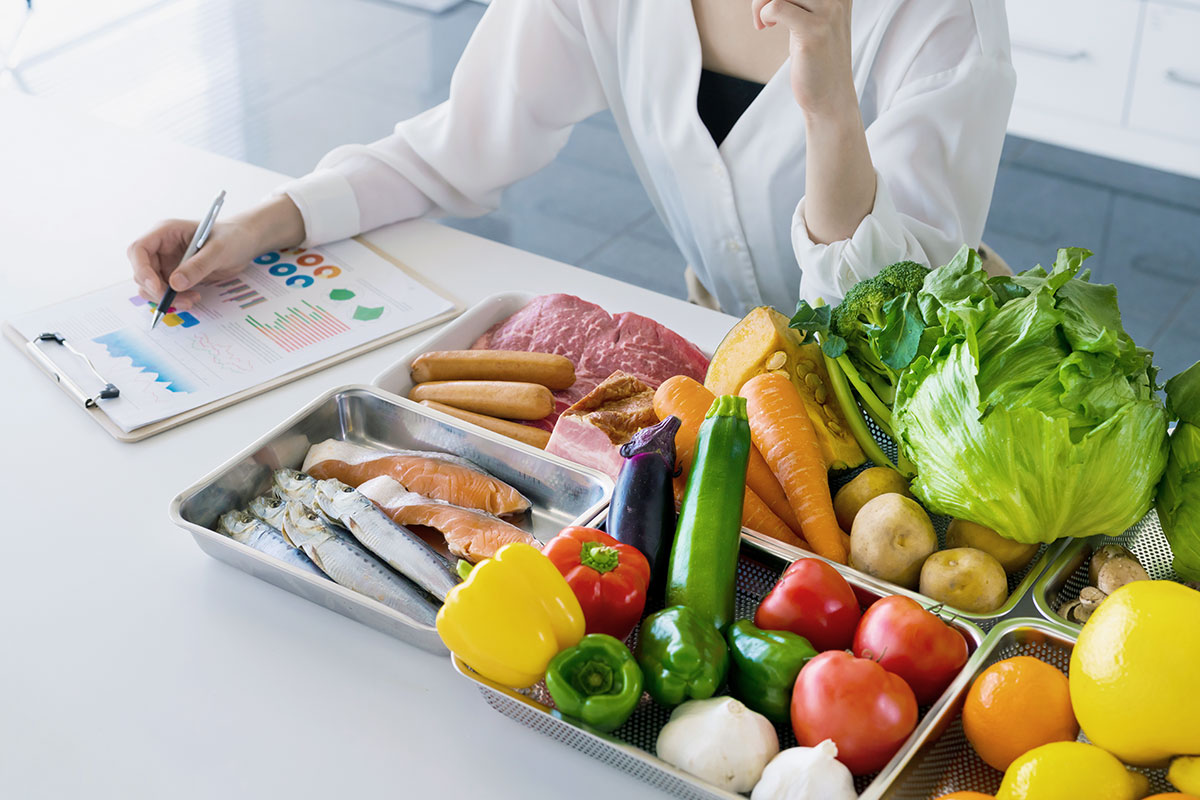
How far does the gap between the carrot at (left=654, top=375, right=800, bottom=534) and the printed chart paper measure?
485mm

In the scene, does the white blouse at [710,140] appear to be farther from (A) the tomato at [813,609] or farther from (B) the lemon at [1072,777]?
(B) the lemon at [1072,777]

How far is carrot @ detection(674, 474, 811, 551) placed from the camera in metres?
1.07

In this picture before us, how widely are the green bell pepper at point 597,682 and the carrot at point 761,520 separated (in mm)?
255

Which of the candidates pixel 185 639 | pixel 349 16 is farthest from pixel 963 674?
pixel 349 16

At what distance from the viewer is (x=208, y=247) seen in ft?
5.01

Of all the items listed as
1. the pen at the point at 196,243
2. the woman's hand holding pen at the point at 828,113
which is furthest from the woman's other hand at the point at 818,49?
the pen at the point at 196,243

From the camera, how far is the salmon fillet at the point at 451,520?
41.7 inches

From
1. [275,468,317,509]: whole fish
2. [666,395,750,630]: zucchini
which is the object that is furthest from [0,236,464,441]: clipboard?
[666,395,750,630]: zucchini

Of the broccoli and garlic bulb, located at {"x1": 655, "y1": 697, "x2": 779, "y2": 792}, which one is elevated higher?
the broccoli

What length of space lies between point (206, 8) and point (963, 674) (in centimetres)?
481

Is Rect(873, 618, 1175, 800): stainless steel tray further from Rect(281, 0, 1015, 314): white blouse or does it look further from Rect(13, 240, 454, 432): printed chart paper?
Rect(13, 240, 454, 432): printed chart paper

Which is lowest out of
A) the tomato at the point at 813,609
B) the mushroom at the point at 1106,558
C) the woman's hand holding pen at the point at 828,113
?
the mushroom at the point at 1106,558

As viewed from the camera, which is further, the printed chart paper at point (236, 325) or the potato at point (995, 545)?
the printed chart paper at point (236, 325)

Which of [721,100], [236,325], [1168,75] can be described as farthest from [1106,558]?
[1168,75]
